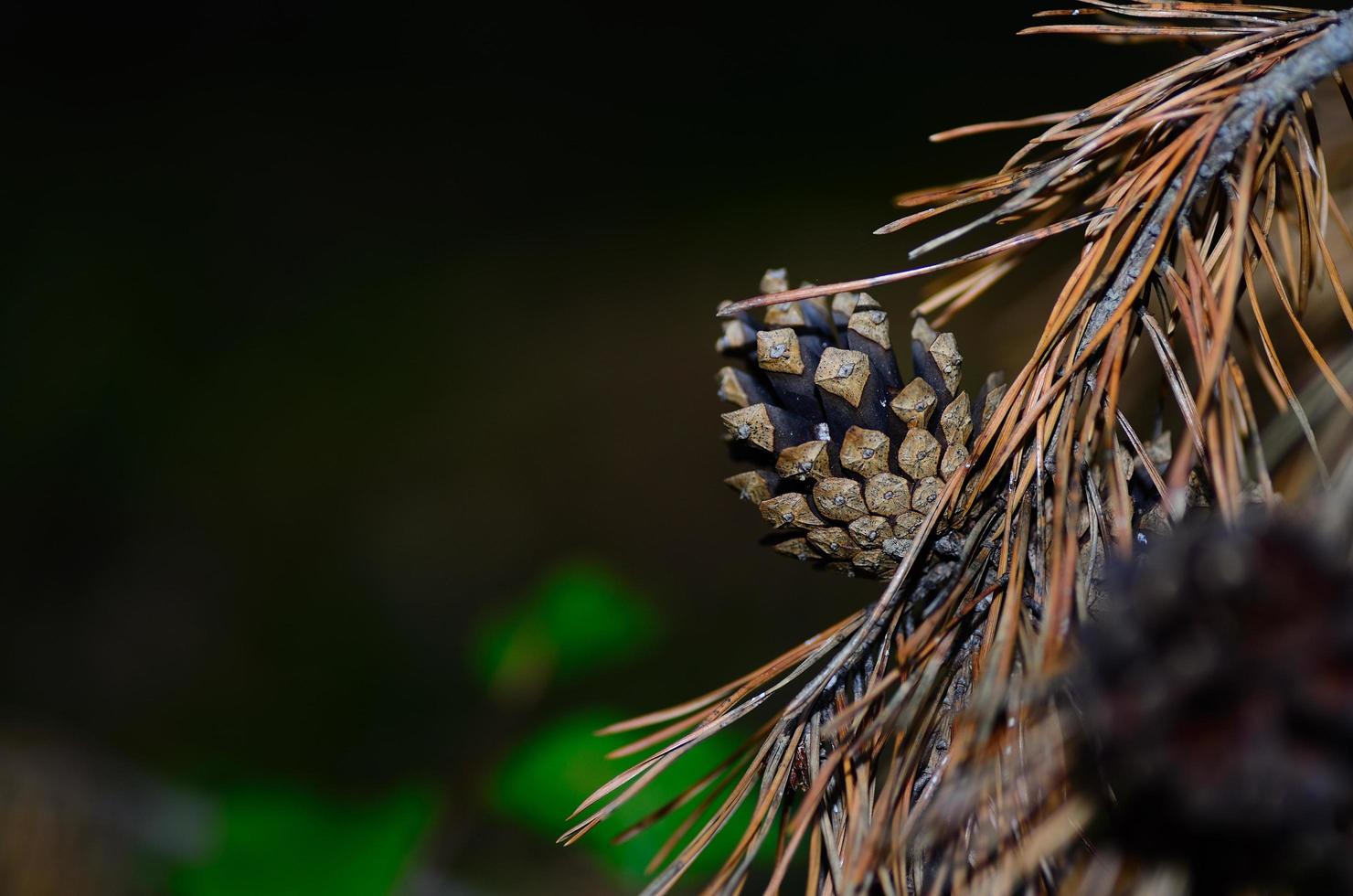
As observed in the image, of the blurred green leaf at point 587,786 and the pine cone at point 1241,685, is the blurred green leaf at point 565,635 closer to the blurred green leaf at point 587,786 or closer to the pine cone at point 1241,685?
the blurred green leaf at point 587,786

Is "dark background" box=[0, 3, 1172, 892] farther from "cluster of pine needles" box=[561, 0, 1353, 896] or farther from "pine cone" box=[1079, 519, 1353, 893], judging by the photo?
"pine cone" box=[1079, 519, 1353, 893]

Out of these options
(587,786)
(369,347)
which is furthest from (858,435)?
(369,347)

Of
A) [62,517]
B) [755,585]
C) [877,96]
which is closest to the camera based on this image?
[877,96]

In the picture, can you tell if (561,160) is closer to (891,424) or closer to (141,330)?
(141,330)

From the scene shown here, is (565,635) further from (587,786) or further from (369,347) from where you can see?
(369,347)

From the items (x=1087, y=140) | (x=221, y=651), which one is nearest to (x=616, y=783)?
(x=1087, y=140)
